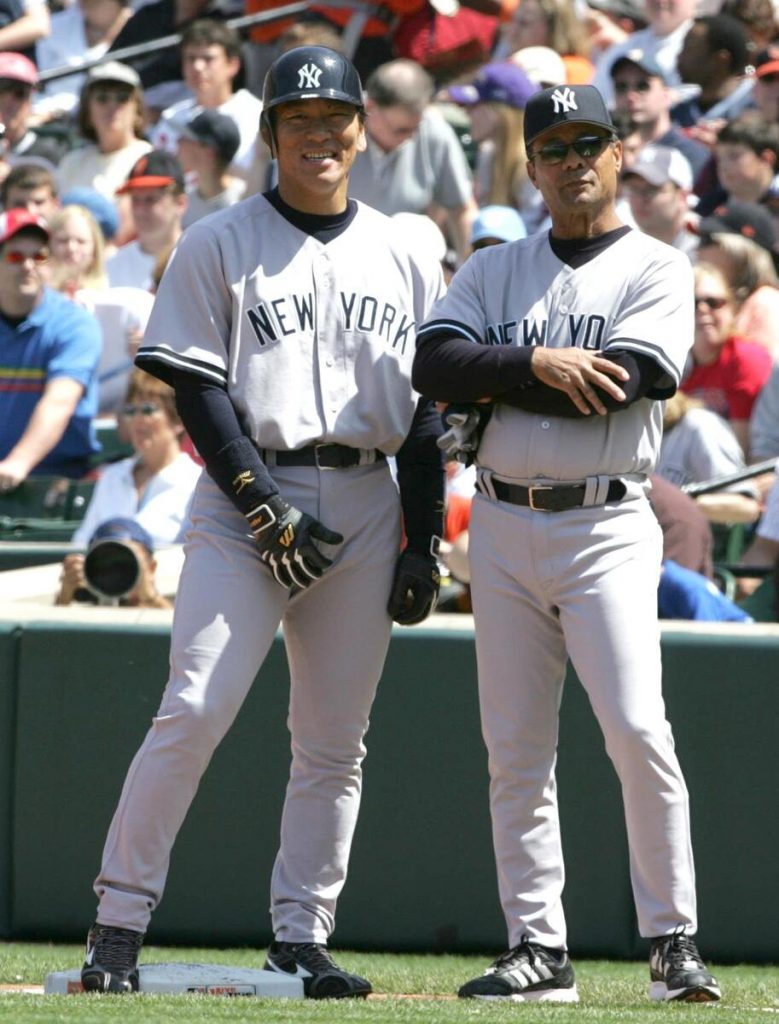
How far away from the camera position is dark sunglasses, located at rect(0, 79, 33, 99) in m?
12.9

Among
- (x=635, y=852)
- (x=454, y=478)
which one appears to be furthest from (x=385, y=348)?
(x=454, y=478)

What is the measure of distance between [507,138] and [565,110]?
6.33 m

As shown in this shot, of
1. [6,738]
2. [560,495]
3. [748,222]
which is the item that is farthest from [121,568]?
[748,222]

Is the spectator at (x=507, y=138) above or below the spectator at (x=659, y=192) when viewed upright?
above

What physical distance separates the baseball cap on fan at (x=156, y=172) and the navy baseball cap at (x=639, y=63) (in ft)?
8.52

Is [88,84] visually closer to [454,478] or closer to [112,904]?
[454,478]

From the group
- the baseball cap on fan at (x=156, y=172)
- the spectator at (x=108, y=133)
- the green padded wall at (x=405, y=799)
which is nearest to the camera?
the green padded wall at (x=405, y=799)

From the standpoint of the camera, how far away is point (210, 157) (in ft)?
36.7

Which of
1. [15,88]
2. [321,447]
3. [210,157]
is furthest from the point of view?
[15,88]

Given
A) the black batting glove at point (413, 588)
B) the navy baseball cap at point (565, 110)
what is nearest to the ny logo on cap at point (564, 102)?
the navy baseball cap at point (565, 110)

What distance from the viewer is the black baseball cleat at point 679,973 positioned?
424cm

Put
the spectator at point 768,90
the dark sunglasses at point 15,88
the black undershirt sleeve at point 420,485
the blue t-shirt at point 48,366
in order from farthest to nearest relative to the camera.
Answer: the dark sunglasses at point 15,88 → the spectator at point 768,90 → the blue t-shirt at point 48,366 → the black undershirt sleeve at point 420,485

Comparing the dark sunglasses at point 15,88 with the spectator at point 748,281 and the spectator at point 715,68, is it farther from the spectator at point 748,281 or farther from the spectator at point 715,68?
the spectator at point 748,281

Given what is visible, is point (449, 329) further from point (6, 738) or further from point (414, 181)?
point (414, 181)
